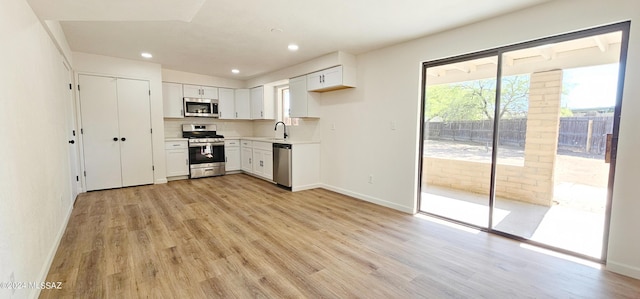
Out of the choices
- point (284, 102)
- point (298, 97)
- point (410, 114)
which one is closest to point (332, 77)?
point (298, 97)

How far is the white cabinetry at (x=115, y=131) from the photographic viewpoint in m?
4.47

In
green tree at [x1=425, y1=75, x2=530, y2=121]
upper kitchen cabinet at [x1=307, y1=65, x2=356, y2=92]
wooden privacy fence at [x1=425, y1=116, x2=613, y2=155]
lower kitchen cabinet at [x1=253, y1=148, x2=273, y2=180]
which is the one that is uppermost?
upper kitchen cabinet at [x1=307, y1=65, x2=356, y2=92]

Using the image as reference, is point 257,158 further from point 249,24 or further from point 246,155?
point 249,24

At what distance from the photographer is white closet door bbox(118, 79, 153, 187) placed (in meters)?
4.75

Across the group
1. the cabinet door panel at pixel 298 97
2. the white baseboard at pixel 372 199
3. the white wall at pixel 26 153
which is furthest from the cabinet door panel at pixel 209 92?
the white baseboard at pixel 372 199

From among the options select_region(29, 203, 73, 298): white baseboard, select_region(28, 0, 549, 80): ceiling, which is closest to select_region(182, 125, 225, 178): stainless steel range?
select_region(28, 0, 549, 80): ceiling

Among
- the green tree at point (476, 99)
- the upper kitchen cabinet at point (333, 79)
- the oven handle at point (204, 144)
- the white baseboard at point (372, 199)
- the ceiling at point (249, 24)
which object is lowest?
the white baseboard at point (372, 199)

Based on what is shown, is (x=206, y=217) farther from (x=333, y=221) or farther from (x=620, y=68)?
(x=620, y=68)

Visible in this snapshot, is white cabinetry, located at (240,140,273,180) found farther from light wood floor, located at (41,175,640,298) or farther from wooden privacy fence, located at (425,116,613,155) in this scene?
wooden privacy fence, located at (425,116,613,155)

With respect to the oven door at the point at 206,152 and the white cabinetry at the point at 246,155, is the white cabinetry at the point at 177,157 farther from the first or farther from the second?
the white cabinetry at the point at 246,155

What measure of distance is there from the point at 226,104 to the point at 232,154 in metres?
1.19

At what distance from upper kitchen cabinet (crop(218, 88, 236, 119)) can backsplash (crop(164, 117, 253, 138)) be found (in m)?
0.30

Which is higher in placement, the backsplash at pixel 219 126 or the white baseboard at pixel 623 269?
the backsplash at pixel 219 126

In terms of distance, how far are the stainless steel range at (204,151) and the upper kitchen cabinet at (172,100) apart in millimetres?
383
